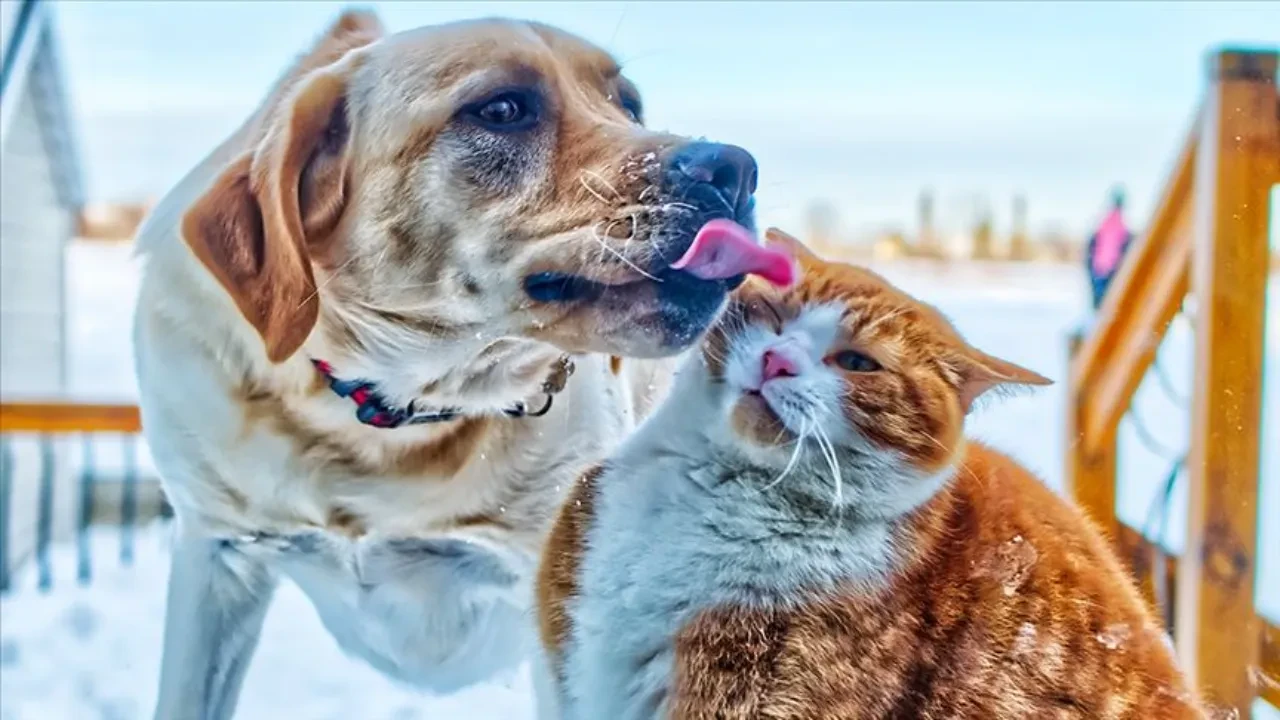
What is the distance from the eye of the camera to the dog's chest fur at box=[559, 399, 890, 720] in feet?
1.98

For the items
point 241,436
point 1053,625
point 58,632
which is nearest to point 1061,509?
point 1053,625

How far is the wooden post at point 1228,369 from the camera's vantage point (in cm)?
62

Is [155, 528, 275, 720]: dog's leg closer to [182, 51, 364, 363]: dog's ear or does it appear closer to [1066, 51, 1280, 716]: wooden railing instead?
[182, 51, 364, 363]: dog's ear

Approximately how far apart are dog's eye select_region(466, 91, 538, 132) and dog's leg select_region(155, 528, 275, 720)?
16.5 inches

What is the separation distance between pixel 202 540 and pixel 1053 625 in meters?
0.64

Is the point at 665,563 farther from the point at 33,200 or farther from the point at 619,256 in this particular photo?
the point at 33,200

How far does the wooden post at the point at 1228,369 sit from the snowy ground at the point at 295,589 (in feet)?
0.07

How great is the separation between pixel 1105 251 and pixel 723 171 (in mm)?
292

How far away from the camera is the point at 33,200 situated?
1.01 meters

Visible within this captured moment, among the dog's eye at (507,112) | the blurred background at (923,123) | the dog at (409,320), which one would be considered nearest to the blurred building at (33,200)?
the blurred background at (923,123)

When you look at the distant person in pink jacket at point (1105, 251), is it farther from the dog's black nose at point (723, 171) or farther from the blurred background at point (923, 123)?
the dog's black nose at point (723, 171)

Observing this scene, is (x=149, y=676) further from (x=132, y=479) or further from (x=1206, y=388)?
(x=1206, y=388)

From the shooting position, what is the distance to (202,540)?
0.88 meters

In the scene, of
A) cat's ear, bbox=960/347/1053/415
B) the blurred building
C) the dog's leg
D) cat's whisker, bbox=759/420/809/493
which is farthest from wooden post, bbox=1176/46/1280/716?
the blurred building
